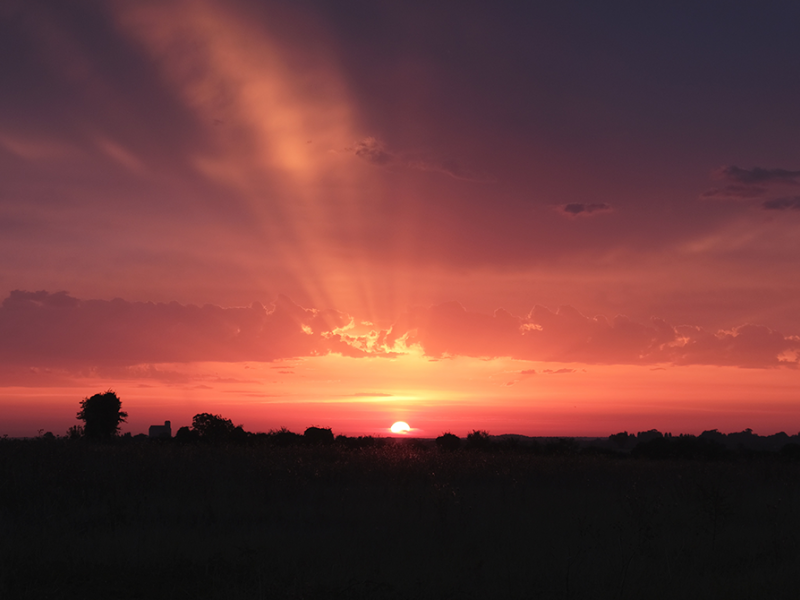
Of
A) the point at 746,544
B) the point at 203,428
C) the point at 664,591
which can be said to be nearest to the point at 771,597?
the point at 664,591

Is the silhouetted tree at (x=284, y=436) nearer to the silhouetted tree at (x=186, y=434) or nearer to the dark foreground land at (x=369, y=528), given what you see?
the silhouetted tree at (x=186, y=434)

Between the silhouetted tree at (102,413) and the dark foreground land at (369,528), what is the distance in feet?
69.7

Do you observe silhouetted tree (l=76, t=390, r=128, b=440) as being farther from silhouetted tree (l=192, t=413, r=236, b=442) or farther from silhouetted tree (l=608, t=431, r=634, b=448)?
silhouetted tree (l=608, t=431, r=634, b=448)

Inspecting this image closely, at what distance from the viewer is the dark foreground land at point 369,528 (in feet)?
29.9

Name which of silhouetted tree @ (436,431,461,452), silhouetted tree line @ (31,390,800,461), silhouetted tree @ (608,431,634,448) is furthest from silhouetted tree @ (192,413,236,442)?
silhouetted tree @ (608,431,634,448)

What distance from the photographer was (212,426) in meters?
46.5

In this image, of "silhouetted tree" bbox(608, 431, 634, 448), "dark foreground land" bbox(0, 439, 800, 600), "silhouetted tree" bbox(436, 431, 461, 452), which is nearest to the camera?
"dark foreground land" bbox(0, 439, 800, 600)

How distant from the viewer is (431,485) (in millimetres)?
19609

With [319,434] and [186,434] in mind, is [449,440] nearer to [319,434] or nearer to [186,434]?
[319,434]

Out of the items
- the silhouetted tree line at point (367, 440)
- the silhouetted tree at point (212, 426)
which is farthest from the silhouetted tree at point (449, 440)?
the silhouetted tree at point (212, 426)

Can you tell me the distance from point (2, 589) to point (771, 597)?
1092 centimetres

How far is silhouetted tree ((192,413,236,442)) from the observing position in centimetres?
4506

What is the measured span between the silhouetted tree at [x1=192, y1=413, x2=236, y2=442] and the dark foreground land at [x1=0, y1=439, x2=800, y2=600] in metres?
20.8

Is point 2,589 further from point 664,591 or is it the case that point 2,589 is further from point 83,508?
point 664,591
